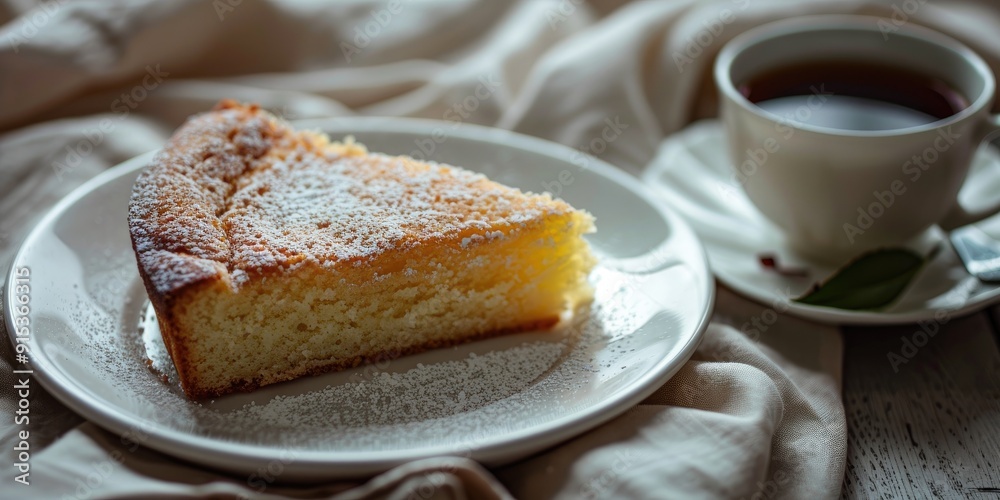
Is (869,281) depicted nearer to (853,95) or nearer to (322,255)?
(853,95)

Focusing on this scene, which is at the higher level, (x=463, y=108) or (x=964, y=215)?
(x=463, y=108)

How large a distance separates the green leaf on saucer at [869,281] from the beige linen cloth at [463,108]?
92mm

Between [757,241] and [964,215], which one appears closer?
[964,215]

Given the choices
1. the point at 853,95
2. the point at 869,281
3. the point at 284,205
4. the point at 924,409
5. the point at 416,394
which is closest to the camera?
the point at 416,394

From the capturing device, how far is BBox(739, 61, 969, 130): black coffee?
2479mm

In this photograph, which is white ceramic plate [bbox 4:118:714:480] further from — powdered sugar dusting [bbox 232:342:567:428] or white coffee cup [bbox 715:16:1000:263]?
white coffee cup [bbox 715:16:1000:263]

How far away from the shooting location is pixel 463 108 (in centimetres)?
310

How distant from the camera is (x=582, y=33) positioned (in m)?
3.61

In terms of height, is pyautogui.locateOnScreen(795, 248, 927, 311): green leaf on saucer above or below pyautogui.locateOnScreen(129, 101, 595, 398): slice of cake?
below

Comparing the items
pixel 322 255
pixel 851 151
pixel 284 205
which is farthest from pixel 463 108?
pixel 851 151

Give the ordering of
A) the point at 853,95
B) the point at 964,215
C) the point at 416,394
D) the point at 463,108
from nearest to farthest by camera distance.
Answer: the point at 416,394 < the point at 964,215 < the point at 853,95 < the point at 463,108

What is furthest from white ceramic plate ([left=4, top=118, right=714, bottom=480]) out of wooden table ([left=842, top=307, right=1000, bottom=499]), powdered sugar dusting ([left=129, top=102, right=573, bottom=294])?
wooden table ([left=842, top=307, right=1000, bottom=499])

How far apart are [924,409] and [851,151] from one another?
0.70 meters

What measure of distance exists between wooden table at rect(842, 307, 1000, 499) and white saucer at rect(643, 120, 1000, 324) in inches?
4.3
